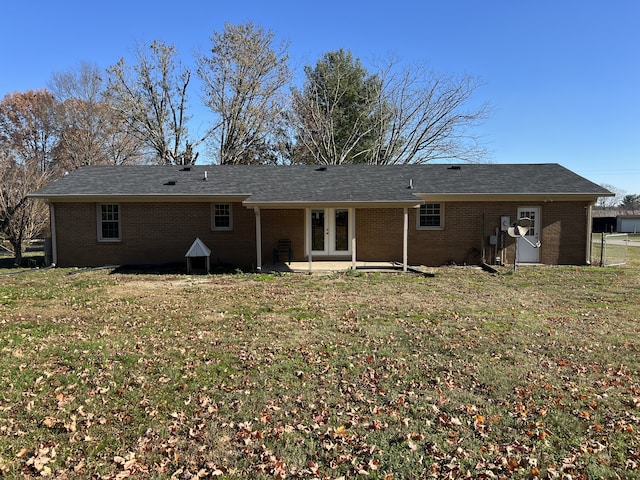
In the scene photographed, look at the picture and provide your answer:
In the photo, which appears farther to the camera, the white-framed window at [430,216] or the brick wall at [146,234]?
the white-framed window at [430,216]

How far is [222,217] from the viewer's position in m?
15.2

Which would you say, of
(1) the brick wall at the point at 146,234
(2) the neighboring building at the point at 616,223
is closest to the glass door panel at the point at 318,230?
(1) the brick wall at the point at 146,234

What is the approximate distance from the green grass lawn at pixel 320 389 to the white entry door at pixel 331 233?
254 inches

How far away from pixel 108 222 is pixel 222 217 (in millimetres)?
4096

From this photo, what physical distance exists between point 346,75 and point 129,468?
103 ft

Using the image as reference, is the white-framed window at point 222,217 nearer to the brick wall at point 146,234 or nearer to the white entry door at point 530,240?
the brick wall at point 146,234

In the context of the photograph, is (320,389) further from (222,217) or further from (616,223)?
(616,223)

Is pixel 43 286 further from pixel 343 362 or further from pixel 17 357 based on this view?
pixel 343 362

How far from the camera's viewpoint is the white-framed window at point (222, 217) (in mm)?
15125

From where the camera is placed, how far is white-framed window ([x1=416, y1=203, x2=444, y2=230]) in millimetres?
15109

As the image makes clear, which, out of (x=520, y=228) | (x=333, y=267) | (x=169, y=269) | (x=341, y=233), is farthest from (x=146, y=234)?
(x=520, y=228)

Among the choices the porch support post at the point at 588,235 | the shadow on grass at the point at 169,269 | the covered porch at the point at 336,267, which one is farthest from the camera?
the porch support post at the point at 588,235

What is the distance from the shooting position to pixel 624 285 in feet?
35.8

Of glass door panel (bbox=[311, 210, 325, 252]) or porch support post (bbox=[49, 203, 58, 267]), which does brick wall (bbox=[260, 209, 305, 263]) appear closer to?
glass door panel (bbox=[311, 210, 325, 252])
